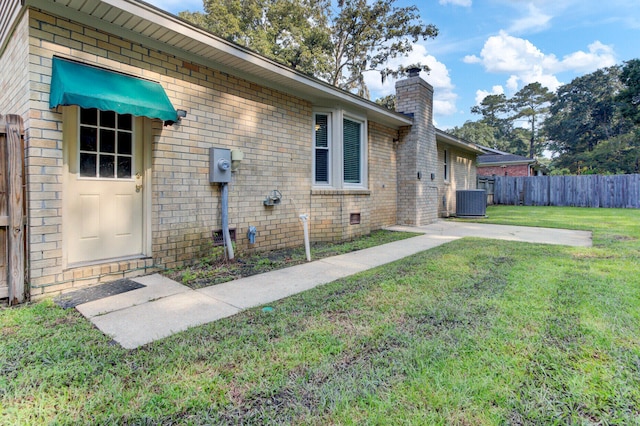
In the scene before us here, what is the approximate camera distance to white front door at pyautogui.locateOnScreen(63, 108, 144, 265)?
3762 mm

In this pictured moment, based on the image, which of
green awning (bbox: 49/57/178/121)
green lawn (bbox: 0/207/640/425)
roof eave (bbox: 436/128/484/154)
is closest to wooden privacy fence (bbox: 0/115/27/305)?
green lawn (bbox: 0/207/640/425)

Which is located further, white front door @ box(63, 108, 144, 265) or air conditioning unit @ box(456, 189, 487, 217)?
air conditioning unit @ box(456, 189, 487, 217)

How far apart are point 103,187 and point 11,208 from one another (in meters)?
0.98

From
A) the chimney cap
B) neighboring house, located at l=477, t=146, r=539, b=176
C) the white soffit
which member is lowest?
the white soffit

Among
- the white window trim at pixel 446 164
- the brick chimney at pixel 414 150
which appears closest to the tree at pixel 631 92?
the white window trim at pixel 446 164

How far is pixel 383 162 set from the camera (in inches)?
366

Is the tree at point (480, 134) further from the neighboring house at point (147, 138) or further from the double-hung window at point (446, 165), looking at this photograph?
the neighboring house at point (147, 138)

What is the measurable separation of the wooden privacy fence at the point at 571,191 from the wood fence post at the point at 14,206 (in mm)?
22513

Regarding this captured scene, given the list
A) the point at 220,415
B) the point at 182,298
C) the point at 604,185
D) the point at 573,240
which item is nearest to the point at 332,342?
the point at 220,415

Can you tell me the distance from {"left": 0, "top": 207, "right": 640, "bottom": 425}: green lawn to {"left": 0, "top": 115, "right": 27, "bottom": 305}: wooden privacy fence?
0.32 metres

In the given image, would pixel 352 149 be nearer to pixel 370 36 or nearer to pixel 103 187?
pixel 103 187

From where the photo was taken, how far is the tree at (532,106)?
41125mm

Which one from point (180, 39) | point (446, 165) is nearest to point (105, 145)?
point (180, 39)

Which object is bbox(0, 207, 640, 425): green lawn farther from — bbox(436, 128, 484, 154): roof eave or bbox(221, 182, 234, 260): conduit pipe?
bbox(436, 128, 484, 154): roof eave
